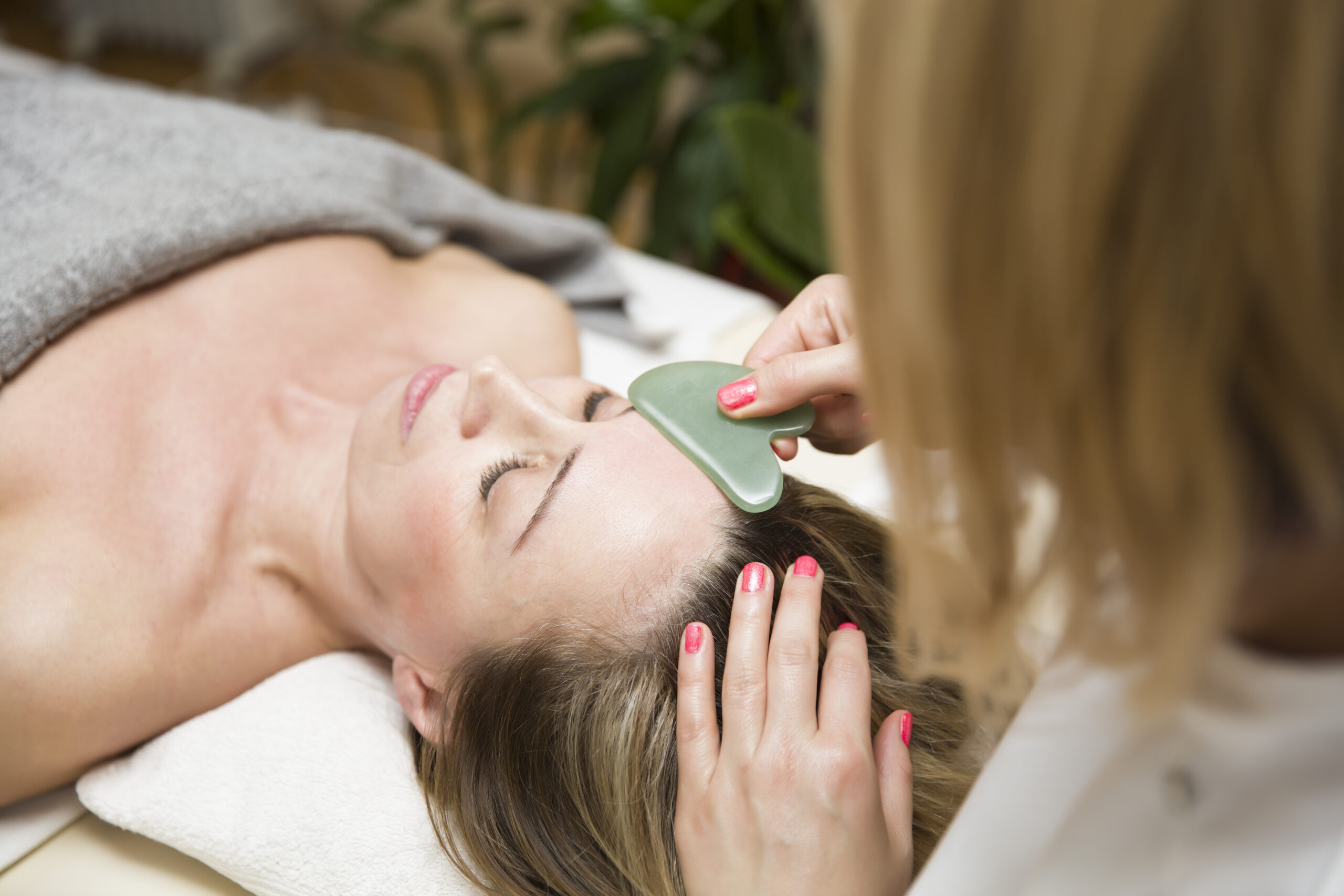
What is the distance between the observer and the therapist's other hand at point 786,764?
76cm

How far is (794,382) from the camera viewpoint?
2.92ft

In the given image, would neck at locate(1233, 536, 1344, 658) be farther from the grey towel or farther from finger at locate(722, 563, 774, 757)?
the grey towel

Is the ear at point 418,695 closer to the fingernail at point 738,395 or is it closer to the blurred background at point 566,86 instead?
the fingernail at point 738,395

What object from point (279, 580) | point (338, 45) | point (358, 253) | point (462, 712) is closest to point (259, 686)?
point (279, 580)

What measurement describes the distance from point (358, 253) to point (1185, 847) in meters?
1.28

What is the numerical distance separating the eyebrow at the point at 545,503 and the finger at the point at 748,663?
213mm

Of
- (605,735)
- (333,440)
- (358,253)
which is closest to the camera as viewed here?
(605,735)

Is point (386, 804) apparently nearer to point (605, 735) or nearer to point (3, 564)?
point (605, 735)

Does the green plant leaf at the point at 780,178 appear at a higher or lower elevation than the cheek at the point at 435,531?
higher

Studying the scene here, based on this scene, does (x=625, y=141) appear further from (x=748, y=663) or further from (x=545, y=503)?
(x=748, y=663)

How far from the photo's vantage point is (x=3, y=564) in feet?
3.17

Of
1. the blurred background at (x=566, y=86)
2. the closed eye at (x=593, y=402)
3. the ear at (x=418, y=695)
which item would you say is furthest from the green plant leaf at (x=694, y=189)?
the ear at (x=418, y=695)

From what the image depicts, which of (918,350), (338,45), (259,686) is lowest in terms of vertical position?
(338,45)

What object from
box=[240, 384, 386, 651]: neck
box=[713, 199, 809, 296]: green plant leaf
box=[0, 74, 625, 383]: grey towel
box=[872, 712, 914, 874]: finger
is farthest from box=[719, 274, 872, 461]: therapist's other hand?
box=[713, 199, 809, 296]: green plant leaf
